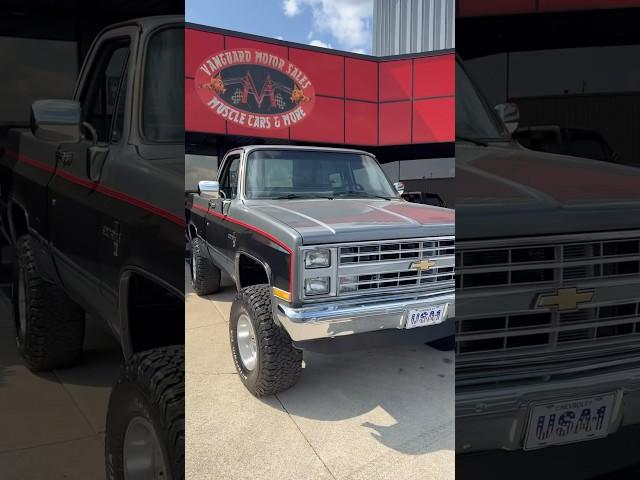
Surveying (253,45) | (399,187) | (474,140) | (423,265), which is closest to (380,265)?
(423,265)

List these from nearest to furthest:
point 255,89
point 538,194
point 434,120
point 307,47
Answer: point 255,89 < point 307,47 < point 434,120 < point 538,194

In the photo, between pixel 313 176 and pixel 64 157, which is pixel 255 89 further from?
pixel 64 157

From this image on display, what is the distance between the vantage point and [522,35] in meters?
1.46

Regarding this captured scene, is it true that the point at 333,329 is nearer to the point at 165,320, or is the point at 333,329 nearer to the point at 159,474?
the point at 165,320

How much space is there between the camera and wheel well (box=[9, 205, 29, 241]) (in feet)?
4.11

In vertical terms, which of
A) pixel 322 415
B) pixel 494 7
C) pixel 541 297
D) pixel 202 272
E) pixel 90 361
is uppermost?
pixel 494 7

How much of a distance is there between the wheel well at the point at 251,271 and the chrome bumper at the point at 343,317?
0.19 feet

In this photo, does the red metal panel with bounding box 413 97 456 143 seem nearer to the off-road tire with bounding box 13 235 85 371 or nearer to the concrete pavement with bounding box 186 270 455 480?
the concrete pavement with bounding box 186 270 455 480

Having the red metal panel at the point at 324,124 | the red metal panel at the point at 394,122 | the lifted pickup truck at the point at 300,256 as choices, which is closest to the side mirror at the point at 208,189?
the lifted pickup truck at the point at 300,256

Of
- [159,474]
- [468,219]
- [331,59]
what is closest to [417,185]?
[468,219]

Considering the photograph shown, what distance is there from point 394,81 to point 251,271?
57cm

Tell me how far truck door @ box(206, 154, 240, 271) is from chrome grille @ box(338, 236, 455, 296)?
235mm

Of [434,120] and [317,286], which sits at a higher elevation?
[434,120]

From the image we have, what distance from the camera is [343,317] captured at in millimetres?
1204
